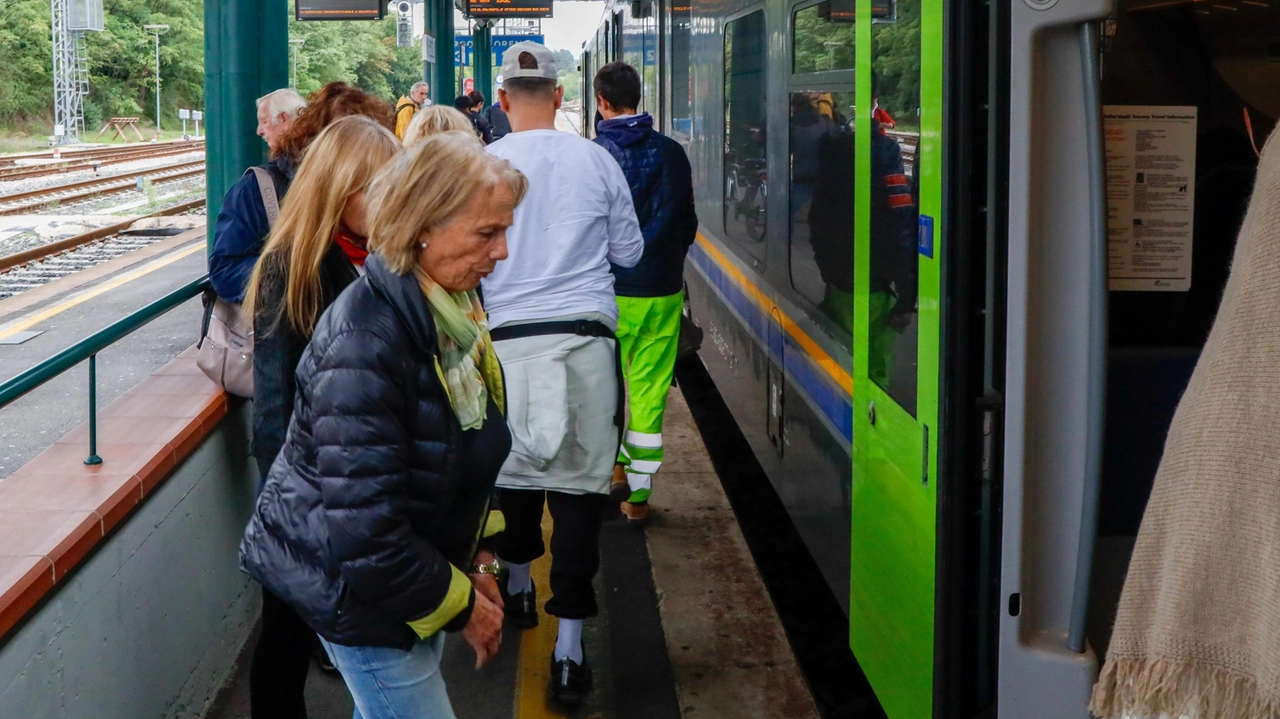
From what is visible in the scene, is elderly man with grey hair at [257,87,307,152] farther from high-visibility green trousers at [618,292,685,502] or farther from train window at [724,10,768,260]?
train window at [724,10,768,260]

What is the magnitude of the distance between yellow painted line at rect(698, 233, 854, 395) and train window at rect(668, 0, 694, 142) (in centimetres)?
118

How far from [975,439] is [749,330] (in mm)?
3438

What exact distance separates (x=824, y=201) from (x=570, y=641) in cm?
161

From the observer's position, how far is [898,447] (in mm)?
3084

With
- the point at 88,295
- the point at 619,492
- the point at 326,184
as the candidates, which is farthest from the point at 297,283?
the point at 88,295

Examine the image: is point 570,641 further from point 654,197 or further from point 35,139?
point 35,139

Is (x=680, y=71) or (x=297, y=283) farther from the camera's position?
(x=680, y=71)

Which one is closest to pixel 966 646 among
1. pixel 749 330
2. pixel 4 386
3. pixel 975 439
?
pixel 975 439

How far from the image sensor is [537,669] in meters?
4.30

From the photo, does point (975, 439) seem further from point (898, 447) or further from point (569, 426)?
point (569, 426)

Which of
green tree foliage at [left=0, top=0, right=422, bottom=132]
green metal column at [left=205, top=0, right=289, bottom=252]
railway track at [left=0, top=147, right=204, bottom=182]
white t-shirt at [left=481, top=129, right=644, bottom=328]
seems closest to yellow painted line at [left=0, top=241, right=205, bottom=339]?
green metal column at [left=205, top=0, right=289, bottom=252]

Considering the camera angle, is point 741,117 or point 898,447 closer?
point 898,447

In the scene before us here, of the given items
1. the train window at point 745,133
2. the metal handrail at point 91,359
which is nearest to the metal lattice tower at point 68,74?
the train window at point 745,133

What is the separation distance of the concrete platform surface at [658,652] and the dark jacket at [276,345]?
1.03 meters
